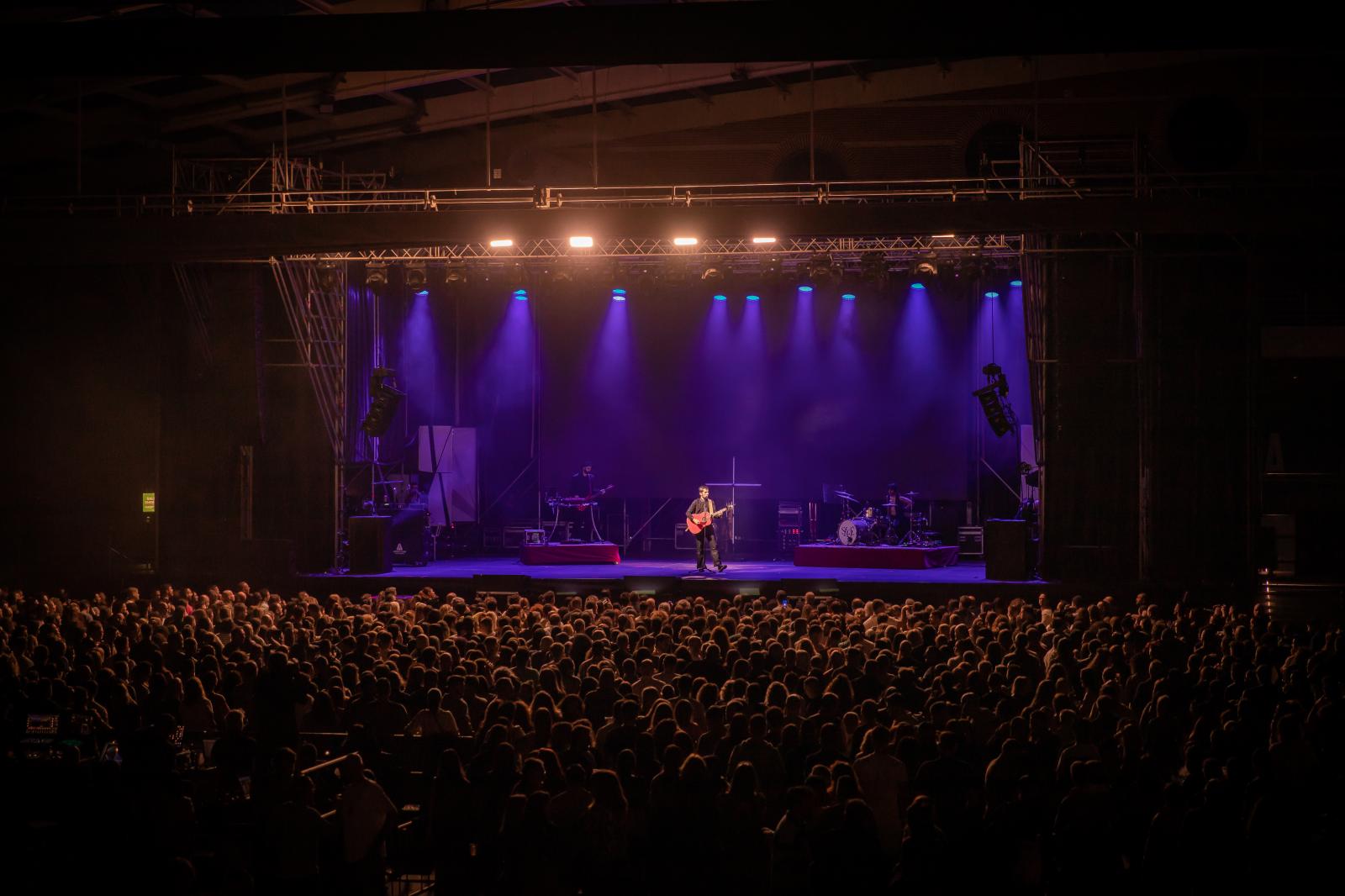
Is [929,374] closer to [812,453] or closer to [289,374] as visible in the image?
[812,453]

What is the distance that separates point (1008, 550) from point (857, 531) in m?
4.03

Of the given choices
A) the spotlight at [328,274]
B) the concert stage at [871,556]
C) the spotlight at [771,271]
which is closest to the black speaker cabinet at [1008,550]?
the concert stage at [871,556]

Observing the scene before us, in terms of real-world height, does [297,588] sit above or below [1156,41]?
below

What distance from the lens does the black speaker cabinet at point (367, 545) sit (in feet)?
68.5

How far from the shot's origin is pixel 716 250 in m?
21.1

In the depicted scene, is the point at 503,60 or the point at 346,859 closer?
the point at 346,859

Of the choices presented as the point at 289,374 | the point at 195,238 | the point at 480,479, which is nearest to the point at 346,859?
the point at 195,238

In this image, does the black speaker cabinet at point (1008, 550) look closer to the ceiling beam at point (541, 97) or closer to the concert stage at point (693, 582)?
the concert stage at point (693, 582)

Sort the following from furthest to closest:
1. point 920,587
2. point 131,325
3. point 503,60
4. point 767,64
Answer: point 131,325 → point 767,64 → point 920,587 → point 503,60

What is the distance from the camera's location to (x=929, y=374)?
981 inches

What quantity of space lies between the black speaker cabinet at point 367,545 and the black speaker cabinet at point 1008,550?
1054cm

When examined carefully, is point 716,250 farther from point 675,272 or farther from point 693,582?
point 693,582

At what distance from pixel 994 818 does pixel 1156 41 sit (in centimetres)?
518

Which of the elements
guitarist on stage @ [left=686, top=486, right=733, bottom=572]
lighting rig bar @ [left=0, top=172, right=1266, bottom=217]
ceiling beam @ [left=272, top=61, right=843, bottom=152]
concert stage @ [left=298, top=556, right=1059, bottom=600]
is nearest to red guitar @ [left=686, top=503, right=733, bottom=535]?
guitarist on stage @ [left=686, top=486, right=733, bottom=572]
